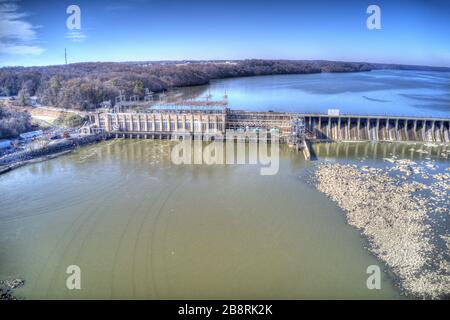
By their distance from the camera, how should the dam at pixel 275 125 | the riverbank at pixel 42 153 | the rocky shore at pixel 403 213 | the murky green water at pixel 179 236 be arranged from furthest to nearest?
the dam at pixel 275 125 < the riverbank at pixel 42 153 < the rocky shore at pixel 403 213 < the murky green water at pixel 179 236

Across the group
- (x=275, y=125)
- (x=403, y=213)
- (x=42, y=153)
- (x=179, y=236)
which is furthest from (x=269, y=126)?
(x=42, y=153)

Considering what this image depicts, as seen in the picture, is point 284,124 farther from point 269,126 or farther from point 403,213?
point 403,213

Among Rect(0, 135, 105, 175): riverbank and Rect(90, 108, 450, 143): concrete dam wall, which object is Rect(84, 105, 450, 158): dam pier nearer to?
Rect(90, 108, 450, 143): concrete dam wall

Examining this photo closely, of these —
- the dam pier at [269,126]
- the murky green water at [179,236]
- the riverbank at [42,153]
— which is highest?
the dam pier at [269,126]

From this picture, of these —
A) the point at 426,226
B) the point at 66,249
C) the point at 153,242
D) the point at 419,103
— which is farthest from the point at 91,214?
the point at 419,103

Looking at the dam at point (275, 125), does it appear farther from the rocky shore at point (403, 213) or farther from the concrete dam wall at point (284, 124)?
the rocky shore at point (403, 213)

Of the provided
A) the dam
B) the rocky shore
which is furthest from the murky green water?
the dam

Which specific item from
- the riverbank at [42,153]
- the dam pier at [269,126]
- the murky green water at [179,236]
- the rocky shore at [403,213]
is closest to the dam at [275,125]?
the dam pier at [269,126]
